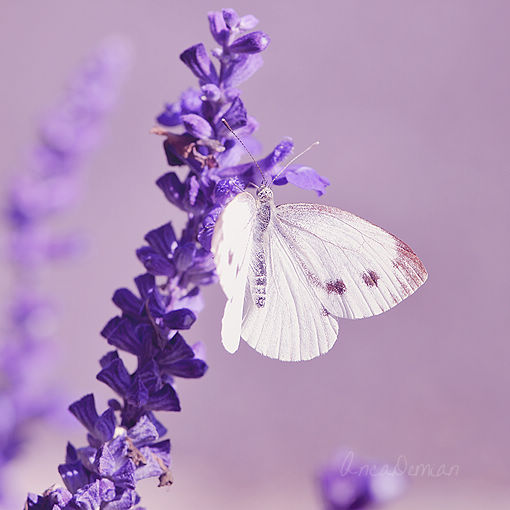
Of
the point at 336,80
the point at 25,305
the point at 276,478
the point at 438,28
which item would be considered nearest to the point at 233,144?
the point at 25,305

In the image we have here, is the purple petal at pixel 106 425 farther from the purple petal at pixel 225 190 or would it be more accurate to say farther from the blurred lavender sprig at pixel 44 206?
the blurred lavender sprig at pixel 44 206

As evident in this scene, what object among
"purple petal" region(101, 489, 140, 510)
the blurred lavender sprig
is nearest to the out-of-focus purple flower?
"purple petal" region(101, 489, 140, 510)

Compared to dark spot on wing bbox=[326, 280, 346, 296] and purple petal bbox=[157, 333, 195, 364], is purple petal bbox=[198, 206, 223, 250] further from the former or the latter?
dark spot on wing bbox=[326, 280, 346, 296]

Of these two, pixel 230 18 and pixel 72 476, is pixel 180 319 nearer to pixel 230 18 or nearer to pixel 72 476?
pixel 72 476

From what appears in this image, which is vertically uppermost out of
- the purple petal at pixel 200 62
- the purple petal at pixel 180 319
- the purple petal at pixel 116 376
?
the purple petal at pixel 200 62

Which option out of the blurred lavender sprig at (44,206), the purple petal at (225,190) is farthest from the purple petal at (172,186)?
the blurred lavender sprig at (44,206)

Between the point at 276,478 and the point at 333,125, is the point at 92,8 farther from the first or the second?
the point at 276,478
